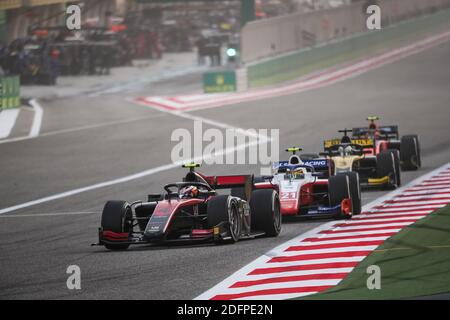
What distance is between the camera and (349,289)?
13.3 meters

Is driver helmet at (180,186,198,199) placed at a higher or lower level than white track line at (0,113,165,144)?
higher

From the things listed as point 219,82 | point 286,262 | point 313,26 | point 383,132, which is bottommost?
point 286,262

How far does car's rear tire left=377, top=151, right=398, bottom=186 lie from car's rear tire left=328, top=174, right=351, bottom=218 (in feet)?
15.1

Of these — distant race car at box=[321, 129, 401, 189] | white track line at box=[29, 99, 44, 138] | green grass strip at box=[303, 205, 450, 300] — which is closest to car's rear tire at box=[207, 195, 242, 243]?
green grass strip at box=[303, 205, 450, 300]

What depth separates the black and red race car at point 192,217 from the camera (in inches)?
660

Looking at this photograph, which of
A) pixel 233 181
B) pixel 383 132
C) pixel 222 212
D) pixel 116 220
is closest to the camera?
pixel 222 212

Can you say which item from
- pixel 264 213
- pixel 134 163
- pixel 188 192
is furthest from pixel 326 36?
pixel 188 192

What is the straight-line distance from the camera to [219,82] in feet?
177

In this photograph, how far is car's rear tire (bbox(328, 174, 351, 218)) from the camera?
64.5ft

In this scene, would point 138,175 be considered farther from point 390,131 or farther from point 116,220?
point 116,220

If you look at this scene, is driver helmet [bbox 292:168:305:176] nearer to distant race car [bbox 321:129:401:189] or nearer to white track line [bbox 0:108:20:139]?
distant race car [bbox 321:129:401:189]

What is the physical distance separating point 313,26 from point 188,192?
43.3 metres

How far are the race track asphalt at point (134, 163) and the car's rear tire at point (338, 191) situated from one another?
0.63 metres

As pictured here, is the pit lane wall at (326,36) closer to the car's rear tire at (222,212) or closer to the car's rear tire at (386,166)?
the car's rear tire at (386,166)
